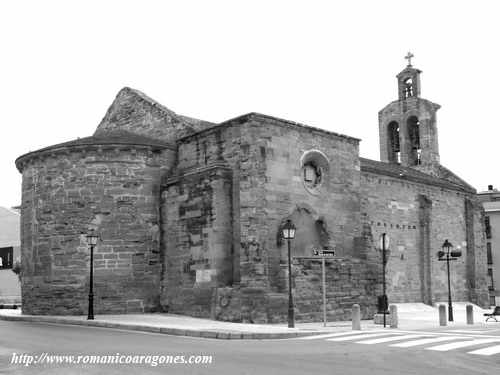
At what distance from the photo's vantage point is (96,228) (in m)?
23.4

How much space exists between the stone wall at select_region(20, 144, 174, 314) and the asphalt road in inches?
263

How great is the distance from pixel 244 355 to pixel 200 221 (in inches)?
442

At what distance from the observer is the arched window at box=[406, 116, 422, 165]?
138 ft

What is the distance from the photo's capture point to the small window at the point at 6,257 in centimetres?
4838

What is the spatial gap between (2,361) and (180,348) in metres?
3.46

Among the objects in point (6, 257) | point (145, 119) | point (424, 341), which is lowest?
point (424, 341)

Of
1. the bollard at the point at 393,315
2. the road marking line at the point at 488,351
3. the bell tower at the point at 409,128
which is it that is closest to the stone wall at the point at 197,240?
the bollard at the point at 393,315

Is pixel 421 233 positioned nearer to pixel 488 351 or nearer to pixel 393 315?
pixel 393 315

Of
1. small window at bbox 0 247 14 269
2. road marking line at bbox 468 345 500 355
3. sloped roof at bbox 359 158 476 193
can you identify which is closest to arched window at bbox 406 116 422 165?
sloped roof at bbox 359 158 476 193

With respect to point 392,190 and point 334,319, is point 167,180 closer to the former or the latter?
point 334,319

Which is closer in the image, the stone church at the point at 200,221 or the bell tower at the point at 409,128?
the stone church at the point at 200,221

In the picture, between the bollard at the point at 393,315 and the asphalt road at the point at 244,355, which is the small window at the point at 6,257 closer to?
the asphalt road at the point at 244,355

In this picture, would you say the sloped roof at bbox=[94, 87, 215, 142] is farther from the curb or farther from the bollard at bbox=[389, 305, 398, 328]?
the bollard at bbox=[389, 305, 398, 328]

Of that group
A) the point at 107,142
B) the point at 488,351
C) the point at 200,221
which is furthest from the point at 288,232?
the point at 107,142
